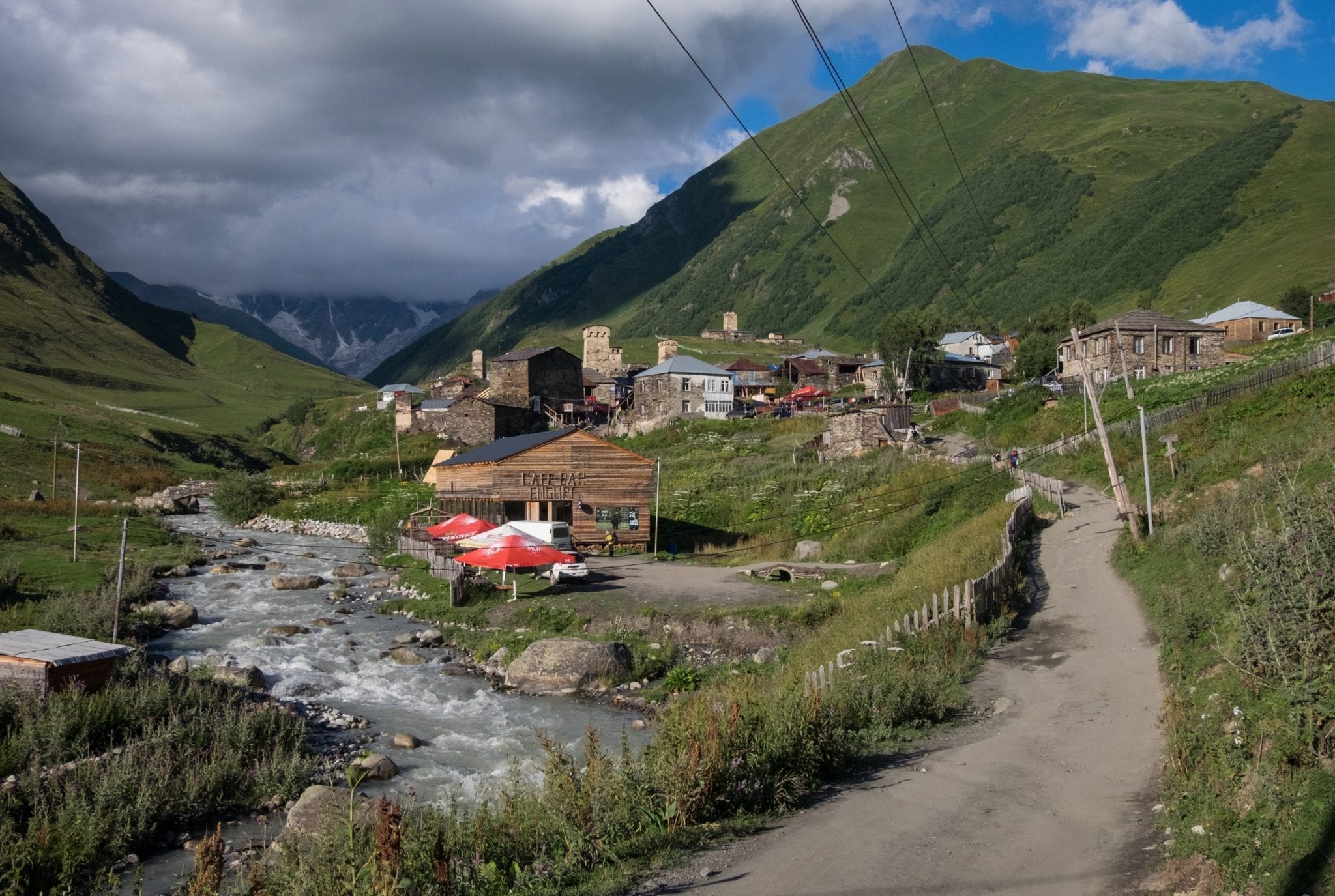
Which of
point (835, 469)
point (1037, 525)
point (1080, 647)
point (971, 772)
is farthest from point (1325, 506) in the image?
point (835, 469)

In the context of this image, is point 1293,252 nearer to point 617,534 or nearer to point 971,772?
point 617,534

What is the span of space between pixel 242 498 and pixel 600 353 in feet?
243

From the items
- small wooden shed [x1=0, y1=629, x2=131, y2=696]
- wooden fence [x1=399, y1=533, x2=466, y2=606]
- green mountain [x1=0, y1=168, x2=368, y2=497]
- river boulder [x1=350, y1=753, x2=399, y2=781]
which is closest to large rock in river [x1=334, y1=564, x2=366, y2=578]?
wooden fence [x1=399, y1=533, x2=466, y2=606]

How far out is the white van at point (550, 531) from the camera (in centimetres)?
3528

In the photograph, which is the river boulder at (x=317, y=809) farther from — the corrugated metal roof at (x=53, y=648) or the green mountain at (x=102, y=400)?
the green mountain at (x=102, y=400)

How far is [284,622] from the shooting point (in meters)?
27.7

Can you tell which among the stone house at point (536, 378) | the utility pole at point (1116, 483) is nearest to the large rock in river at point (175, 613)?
the utility pole at point (1116, 483)

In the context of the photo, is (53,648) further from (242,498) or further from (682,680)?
(242,498)

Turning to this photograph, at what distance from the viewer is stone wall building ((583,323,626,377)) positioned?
126 meters

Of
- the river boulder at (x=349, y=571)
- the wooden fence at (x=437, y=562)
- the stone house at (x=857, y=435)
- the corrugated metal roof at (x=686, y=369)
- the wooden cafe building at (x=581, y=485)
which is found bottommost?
the river boulder at (x=349, y=571)

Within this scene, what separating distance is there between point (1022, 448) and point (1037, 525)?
56.4ft

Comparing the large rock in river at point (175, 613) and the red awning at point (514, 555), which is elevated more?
the red awning at point (514, 555)

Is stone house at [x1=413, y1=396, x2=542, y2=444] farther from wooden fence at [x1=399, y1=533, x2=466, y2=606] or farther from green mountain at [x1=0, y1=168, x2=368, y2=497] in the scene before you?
wooden fence at [x1=399, y1=533, x2=466, y2=606]

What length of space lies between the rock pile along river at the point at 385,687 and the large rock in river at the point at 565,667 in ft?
1.82
